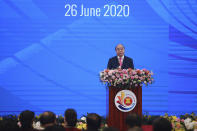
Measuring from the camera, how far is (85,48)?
748cm

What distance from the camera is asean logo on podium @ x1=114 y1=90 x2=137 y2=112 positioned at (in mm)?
4691

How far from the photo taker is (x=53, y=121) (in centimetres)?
339

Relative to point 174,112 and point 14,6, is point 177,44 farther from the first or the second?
point 14,6

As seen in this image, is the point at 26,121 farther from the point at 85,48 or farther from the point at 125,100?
the point at 85,48

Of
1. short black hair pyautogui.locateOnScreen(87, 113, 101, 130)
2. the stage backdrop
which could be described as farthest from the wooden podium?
the stage backdrop

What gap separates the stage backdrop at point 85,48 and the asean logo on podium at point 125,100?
9.15ft

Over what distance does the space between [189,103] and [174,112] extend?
401 mm

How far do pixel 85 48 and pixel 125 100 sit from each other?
2978mm

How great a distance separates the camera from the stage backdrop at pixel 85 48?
294 inches

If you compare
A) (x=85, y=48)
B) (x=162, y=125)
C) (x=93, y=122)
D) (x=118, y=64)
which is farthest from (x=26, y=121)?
(x=85, y=48)

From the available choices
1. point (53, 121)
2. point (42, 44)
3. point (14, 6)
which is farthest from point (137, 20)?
point (53, 121)

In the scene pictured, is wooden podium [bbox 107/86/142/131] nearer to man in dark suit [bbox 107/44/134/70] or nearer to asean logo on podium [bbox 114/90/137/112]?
asean logo on podium [bbox 114/90/137/112]

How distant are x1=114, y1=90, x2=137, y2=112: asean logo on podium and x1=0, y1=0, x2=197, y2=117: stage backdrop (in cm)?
279

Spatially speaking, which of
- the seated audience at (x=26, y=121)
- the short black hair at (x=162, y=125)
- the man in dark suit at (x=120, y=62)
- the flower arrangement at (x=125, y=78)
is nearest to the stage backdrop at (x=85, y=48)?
the man in dark suit at (x=120, y=62)
